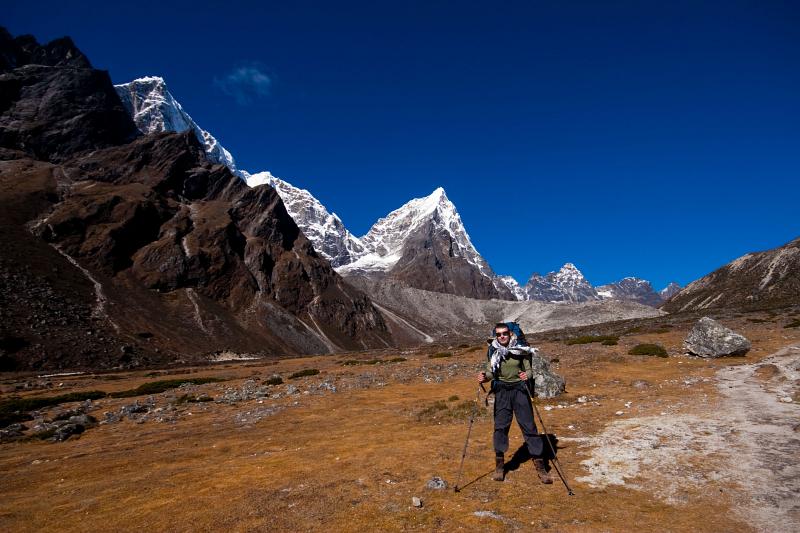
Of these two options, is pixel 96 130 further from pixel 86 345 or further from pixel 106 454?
pixel 106 454

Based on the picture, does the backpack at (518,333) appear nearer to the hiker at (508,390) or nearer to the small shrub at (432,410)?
the hiker at (508,390)

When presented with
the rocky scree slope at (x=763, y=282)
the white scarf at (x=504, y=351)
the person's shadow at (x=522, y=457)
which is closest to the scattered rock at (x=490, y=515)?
the person's shadow at (x=522, y=457)

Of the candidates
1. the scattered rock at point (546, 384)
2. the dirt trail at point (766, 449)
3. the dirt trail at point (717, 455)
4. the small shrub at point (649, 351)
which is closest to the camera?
the dirt trail at point (766, 449)

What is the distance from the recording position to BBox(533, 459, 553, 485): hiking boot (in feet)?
32.5

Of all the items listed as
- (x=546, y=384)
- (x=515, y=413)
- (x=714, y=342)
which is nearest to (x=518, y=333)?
(x=515, y=413)

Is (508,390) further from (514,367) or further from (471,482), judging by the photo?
(471,482)

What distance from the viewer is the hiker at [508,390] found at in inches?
418

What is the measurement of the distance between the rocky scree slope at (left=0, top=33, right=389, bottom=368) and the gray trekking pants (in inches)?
3853

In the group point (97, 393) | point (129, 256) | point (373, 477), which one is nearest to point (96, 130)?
point (129, 256)

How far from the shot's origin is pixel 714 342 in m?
30.3

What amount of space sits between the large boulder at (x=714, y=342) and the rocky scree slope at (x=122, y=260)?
98533 millimetres

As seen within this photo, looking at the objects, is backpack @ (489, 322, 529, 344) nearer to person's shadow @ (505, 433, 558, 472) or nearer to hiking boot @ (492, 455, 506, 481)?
person's shadow @ (505, 433, 558, 472)

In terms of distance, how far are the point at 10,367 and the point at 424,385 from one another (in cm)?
8412

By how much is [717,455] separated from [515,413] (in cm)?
482
